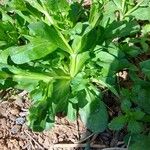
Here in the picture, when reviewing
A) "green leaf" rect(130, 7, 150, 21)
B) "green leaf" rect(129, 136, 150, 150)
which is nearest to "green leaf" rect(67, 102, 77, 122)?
"green leaf" rect(129, 136, 150, 150)

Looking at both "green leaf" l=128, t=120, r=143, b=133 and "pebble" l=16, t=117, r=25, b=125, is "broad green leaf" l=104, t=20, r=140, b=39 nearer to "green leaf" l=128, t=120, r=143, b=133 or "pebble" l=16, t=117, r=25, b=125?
"green leaf" l=128, t=120, r=143, b=133

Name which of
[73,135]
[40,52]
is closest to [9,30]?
[40,52]

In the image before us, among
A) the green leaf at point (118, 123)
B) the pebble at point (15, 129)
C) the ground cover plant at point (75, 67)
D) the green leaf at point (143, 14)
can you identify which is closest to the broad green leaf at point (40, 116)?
the ground cover plant at point (75, 67)

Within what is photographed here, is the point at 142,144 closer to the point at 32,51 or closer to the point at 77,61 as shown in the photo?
the point at 77,61

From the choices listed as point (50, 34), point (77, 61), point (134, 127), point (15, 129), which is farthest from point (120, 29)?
point (15, 129)

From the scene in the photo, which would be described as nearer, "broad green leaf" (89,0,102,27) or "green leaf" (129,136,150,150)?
"green leaf" (129,136,150,150)

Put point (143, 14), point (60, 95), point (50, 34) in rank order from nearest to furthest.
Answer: point (50, 34)
point (60, 95)
point (143, 14)

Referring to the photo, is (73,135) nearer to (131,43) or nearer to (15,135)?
(15,135)
